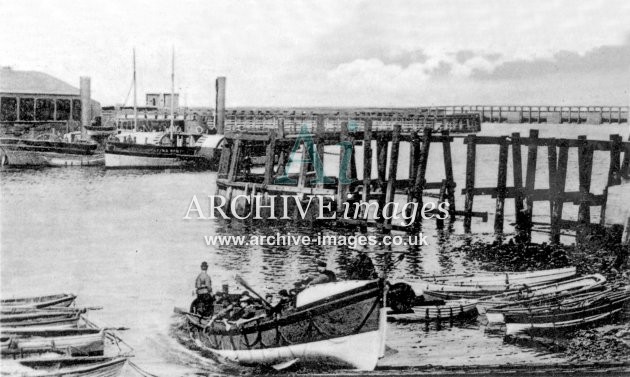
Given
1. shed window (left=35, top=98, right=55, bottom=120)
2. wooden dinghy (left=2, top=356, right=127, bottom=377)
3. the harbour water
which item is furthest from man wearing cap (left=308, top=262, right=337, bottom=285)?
shed window (left=35, top=98, right=55, bottom=120)

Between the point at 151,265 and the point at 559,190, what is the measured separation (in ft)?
26.0

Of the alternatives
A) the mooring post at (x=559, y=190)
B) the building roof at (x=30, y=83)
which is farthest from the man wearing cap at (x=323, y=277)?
the mooring post at (x=559, y=190)

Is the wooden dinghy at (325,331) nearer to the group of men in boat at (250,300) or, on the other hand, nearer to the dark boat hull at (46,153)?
the group of men in boat at (250,300)

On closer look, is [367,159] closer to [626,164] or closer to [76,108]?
[626,164]

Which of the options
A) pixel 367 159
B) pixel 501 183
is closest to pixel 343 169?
pixel 367 159

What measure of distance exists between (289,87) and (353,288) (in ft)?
11.8

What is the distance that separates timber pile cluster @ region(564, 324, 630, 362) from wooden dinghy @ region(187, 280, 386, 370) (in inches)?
112

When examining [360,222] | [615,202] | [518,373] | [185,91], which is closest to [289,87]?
[185,91]

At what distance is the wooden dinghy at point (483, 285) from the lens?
444 inches

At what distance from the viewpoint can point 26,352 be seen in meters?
9.06

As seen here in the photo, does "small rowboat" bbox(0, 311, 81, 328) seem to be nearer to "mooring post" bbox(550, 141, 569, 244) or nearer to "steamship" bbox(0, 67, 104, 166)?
"steamship" bbox(0, 67, 104, 166)

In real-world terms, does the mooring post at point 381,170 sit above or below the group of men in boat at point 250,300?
above

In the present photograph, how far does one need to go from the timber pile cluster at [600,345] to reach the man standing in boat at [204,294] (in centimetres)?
500

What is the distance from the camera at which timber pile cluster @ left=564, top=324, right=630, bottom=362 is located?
32.2 ft
